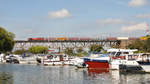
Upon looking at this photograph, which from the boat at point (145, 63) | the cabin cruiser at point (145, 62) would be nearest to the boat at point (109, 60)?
the cabin cruiser at point (145, 62)

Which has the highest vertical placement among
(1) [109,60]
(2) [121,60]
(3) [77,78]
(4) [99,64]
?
(2) [121,60]

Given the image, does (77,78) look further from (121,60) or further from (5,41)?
(5,41)

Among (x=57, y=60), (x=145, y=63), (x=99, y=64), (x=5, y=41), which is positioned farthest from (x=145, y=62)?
(x=5, y=41)

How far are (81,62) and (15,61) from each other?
2201 inches

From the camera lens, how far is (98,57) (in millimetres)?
73188

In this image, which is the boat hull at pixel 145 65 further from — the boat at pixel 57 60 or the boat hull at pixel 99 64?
the boat at pixel 57 60

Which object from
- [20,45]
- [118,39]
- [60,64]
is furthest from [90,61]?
[20,45]

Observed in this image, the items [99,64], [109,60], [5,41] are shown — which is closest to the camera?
[109,60]

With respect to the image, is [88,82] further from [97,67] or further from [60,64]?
[60,64]

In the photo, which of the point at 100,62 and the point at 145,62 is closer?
the point at 145,62

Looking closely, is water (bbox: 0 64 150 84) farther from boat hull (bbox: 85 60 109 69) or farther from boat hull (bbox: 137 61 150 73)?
boat hull (bbox: 85 60 109 69)

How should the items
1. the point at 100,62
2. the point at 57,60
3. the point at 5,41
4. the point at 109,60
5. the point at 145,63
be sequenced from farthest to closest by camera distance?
the point at 5,41 → the point at 57,60 → the point at 100,62 → the point at 109,60 → the point at 145,63

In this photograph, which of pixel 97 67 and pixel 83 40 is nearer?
pixel 97 67

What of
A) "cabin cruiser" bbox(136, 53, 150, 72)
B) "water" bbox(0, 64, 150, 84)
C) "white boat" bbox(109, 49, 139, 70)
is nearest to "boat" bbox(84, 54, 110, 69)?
"white boat" bbox(109, 49, 139, 70)
